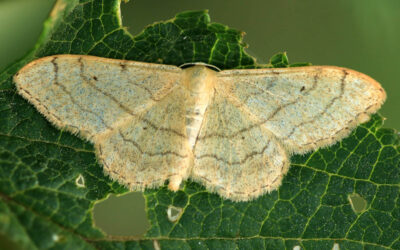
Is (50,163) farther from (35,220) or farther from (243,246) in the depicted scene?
(243,246)

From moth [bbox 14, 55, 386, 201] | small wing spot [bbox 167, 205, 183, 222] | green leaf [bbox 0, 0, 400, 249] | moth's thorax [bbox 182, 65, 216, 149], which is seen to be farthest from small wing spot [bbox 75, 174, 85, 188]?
moth's thorax [bbox 182, 65, 216, 149]

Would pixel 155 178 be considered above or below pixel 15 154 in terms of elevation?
below

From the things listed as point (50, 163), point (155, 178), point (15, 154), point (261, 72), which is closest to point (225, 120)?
point (261, 72)

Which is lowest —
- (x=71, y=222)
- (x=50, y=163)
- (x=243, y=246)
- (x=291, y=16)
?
(x=243, y=246)

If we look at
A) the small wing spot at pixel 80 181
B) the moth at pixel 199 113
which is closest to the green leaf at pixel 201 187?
the small wing spot at pixel 80 181

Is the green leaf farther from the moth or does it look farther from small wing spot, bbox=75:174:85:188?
the moth

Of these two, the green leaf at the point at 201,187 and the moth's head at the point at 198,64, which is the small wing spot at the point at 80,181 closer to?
the green leaf at the point at 201,187
